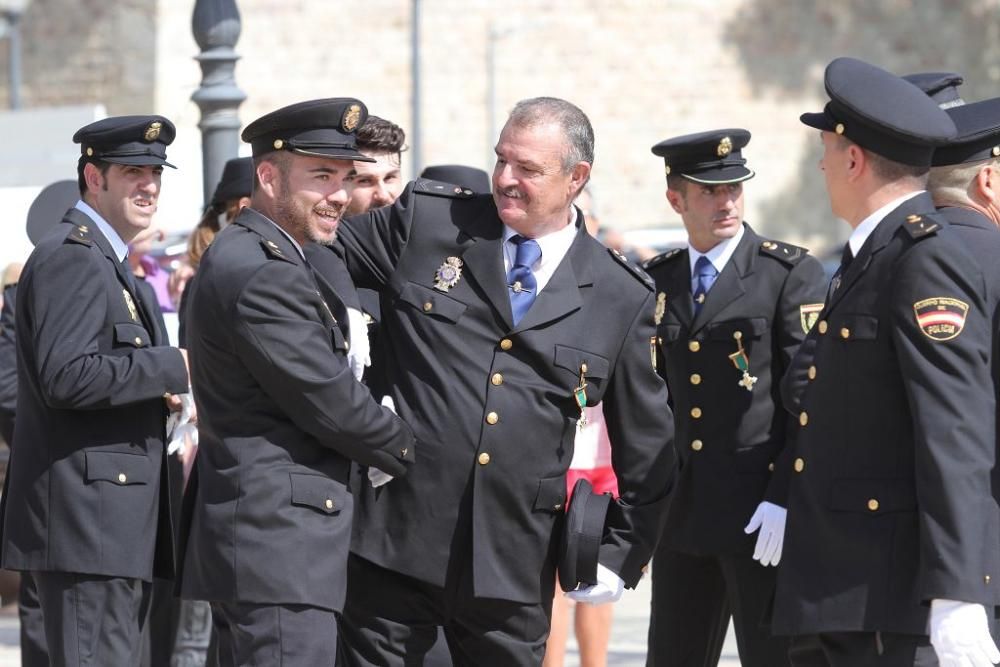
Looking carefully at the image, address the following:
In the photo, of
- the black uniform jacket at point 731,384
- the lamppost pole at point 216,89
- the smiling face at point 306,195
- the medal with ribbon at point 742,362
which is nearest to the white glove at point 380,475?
the smiling face at point 306,195

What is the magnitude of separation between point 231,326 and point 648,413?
1273 millimetres

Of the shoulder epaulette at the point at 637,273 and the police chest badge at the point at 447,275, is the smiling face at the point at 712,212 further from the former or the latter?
the police chest badge at the point at 447,275

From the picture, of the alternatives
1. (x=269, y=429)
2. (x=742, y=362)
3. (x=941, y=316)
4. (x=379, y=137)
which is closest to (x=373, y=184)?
(x=379, y=137)

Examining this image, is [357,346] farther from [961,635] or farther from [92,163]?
[961,635]

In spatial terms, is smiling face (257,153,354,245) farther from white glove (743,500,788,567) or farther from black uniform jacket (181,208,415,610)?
white glove (743,500,788,567)

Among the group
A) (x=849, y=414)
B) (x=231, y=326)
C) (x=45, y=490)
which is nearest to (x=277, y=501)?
(x=231, y=326)

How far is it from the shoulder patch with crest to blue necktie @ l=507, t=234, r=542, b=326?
1.11m

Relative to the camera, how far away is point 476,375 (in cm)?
480

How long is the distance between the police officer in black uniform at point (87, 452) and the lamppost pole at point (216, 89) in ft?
8.56

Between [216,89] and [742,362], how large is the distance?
3074 mm

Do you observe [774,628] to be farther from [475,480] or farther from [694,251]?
[694,251]

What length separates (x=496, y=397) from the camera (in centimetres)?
478

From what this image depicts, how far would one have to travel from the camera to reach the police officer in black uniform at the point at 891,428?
13.3ft

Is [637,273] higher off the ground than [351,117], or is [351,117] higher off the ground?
[351,117]
